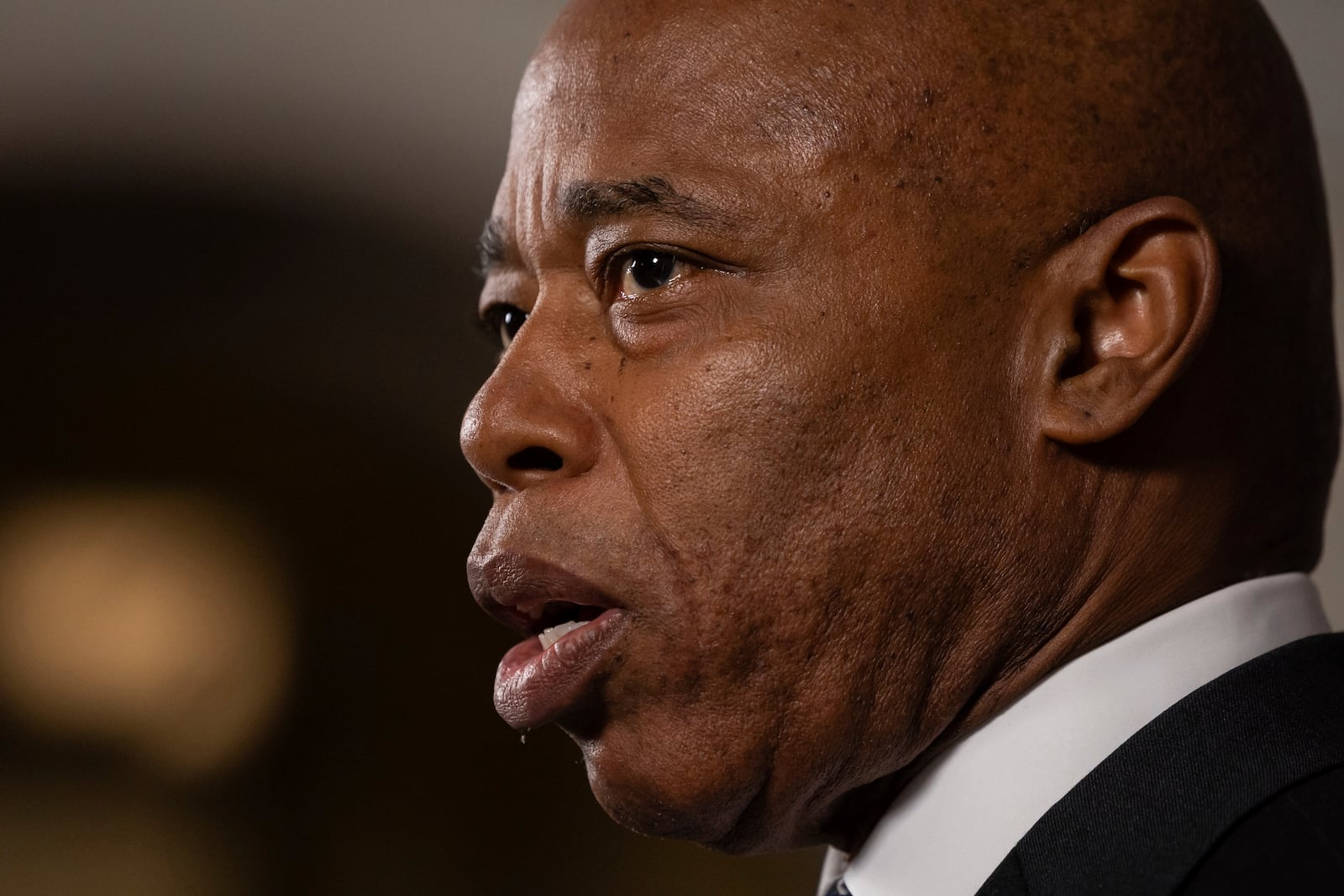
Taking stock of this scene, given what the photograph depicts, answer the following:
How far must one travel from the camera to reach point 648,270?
93 centimetres

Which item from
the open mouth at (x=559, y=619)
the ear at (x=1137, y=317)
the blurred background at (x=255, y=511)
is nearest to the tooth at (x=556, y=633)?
the open mouth at (x=559, y=619)

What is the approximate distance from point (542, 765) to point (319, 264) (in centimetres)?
94

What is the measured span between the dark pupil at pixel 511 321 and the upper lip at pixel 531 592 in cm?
22

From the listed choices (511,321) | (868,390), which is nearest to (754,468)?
(868,390)

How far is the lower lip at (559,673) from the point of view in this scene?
0.90 meters

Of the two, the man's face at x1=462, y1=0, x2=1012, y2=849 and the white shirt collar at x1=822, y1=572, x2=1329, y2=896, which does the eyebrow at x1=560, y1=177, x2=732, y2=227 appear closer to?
the man's face at x1=462, y1=0, x2=1012, y2=849

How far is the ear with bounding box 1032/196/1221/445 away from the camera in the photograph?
2.89ft

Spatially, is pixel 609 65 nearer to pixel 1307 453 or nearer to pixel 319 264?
pixel 1307 453

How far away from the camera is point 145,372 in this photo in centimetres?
223

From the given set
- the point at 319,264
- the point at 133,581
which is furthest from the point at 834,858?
the point at 319,264

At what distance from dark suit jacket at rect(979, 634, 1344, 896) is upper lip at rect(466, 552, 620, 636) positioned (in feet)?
1.02

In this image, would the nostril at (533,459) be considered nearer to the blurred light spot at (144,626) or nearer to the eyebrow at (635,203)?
the eyebrow at (635,203)

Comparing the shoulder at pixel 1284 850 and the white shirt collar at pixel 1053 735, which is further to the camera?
the white shirt collar at pixel 1053 735

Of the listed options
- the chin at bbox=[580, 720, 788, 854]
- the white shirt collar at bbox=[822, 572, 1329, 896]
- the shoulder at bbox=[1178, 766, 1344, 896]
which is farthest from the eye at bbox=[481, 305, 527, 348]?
the shoulder at bbox=[1178, 766, 1344, 896]
